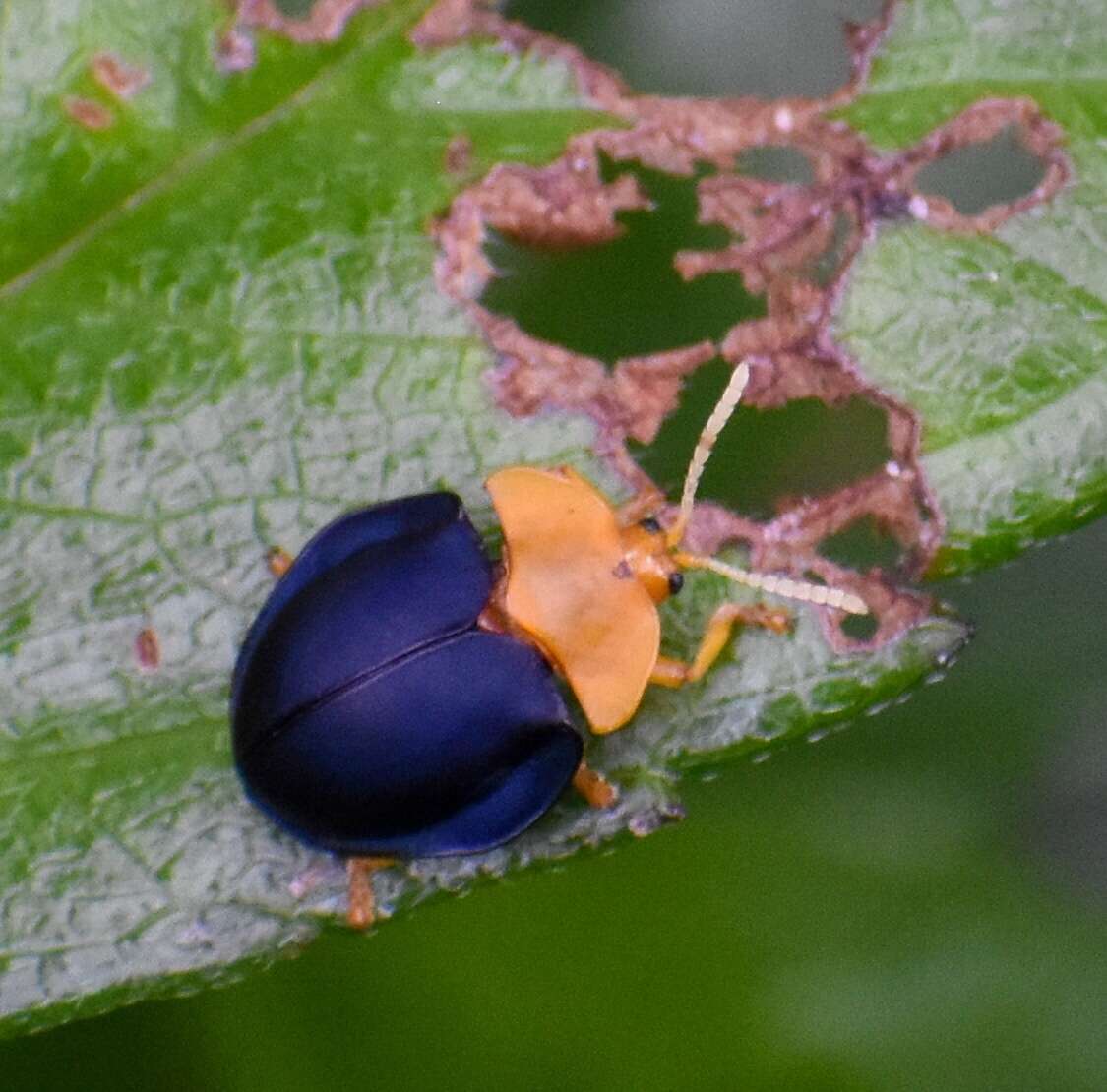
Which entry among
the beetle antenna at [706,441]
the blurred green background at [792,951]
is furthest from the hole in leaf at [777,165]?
the blurred green background at [792,951]

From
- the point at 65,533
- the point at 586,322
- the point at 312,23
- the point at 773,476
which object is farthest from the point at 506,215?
the point at 65,533

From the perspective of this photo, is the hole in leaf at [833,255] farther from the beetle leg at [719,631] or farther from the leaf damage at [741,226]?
the beetle leg at [719,631]

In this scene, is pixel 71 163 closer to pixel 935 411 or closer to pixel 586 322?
pixel 586 322

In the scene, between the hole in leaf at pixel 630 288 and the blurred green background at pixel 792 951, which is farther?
the blurred green background at pixel 792 951

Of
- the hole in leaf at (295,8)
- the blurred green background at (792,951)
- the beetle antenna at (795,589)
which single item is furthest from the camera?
the blurred green background at (792,951)

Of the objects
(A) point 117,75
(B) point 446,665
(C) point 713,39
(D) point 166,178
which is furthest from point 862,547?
(A) point 117,75

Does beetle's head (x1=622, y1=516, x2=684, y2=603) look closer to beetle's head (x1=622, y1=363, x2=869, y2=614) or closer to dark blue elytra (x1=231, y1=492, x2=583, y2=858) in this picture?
beetle's head (x1=622, y1=363, x2=869, y2=614)

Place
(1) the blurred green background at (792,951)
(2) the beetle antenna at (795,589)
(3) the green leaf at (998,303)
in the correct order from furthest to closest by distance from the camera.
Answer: (1) the blurred green background at (792,951)
(2) the beetle antenna at (795,589)
(3) the green leaf at (998,303)

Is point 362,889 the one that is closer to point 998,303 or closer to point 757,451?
point 757,451
